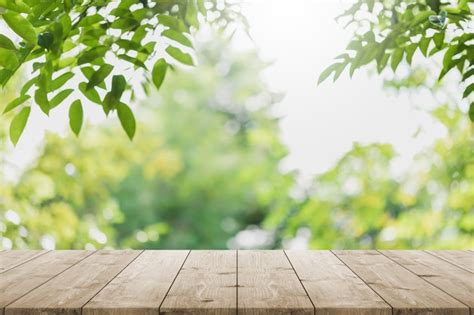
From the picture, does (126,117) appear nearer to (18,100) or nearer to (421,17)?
(18,100)

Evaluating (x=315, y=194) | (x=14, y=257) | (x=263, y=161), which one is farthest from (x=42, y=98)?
(x=263, y=161)

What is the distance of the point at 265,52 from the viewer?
8.02 meters

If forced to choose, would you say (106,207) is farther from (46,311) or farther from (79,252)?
(46,311)

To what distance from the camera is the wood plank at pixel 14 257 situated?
1.92m

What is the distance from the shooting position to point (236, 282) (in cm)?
161

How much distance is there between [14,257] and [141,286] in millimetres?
703

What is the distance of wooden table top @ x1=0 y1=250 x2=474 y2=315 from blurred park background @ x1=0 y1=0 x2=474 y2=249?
0.41 m

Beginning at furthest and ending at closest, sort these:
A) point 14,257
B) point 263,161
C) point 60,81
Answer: point 263,161, point 14,257, point 60,81

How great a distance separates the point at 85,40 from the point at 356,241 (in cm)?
368

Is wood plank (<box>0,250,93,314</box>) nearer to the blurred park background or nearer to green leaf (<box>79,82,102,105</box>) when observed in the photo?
the blurred park background

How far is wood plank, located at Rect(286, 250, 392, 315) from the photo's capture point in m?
1.33

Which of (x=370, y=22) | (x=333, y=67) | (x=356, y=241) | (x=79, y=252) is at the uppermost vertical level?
(x=370, y=22)

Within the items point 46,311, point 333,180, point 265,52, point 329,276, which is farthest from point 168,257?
point 265,52

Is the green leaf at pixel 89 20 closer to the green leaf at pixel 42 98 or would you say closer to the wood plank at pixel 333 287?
the green leaf at pixel 42 98
